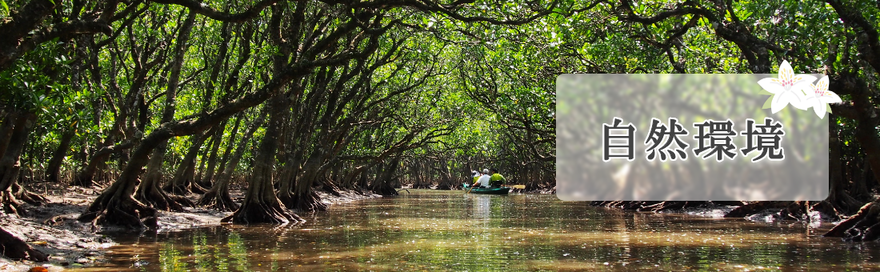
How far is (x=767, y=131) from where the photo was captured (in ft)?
32.2

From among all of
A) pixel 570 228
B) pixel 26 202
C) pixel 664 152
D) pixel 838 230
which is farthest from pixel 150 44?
pixel 838 230

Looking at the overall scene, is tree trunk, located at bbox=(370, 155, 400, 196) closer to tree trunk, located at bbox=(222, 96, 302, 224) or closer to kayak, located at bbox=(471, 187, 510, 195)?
kayak, located at bbox=(471, 187, 510, 195)

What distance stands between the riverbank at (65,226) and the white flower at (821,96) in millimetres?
9423

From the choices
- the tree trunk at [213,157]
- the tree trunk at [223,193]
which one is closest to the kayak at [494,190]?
the tree trunk at [213,157]

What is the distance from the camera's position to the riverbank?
29.9 feet

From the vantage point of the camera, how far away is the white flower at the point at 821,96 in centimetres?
1056

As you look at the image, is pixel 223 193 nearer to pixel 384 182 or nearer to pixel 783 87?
pixel 783 87

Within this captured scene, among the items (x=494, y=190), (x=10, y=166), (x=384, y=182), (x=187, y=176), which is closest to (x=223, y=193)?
(x=187, y=176)

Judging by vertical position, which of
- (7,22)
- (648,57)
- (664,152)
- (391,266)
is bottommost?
(391,266)

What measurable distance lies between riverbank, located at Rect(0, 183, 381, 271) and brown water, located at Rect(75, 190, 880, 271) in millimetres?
395

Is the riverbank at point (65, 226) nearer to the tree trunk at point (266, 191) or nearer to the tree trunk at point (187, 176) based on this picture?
the tree trunk at point (266, 191)

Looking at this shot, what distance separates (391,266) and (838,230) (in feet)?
26.1

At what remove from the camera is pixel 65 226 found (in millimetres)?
12781

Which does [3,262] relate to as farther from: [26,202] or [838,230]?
[838,230]
